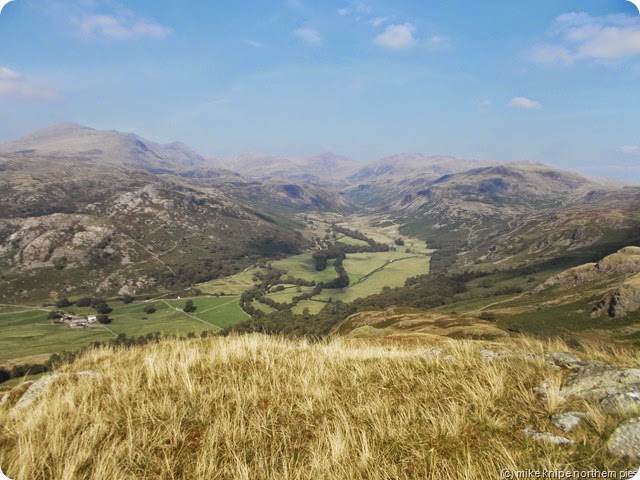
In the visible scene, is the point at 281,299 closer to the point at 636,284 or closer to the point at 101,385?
the point at 636,284

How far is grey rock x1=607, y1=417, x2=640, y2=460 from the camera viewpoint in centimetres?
529

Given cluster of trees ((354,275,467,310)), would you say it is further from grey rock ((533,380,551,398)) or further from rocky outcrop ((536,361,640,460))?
grey rock ((533,380,551,398))

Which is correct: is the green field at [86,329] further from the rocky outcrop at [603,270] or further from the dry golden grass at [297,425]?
the rocky outcrop at [603,270]

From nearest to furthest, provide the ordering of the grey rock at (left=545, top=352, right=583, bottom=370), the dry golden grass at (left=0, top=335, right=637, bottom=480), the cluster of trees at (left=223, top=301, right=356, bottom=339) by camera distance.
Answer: the dry golden grass at (left=0, top=335, right=637, bottom=480) → the grey rock at (left=545, top=352, right=583, bottom=370) → the cluster of trees at (left=223, top=301, right=356, bottom=339)

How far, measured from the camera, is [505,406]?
732 centimetres

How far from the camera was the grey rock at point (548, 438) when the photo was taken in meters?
5.76

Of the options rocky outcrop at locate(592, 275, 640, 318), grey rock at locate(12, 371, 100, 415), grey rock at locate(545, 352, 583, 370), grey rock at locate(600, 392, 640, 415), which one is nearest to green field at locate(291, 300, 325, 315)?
rocky outcrop at locate(592, 275, 640, 318)

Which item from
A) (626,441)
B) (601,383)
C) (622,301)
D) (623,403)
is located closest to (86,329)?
(601,383)

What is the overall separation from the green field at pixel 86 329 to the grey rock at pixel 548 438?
456 feet

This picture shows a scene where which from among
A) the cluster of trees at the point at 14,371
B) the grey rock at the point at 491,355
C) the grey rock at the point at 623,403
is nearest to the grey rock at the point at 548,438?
the grey rock at the point at 623,403

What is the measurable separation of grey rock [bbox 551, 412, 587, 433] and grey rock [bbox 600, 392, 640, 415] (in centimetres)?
66

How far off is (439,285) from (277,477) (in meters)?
200

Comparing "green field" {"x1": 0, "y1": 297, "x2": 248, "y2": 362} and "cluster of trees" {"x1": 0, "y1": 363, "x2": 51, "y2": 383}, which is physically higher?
"cluster of trees" {"x1": 0, "y1": 363, "x2": 51, "y2": 383}

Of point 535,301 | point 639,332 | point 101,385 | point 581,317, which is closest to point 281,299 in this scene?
point 535,301
